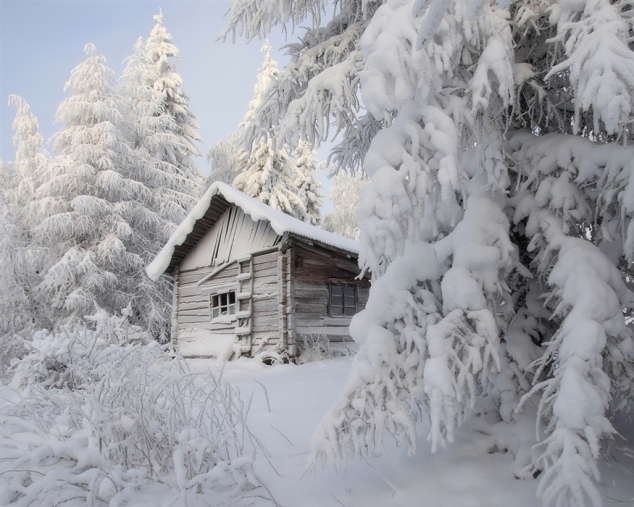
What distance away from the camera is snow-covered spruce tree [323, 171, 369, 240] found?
2878 cm

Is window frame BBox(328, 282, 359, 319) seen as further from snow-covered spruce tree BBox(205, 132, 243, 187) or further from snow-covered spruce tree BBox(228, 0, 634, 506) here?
snow-covered spruce tree BBox(205, 132, 243, 187)

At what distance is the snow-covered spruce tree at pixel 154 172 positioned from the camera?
55.9 feet

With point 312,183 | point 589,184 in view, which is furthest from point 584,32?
point 312,183

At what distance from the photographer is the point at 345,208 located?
1146 inches

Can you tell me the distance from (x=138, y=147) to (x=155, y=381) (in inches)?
711

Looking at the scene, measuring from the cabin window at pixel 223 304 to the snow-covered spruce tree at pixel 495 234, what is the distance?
9.17 meters

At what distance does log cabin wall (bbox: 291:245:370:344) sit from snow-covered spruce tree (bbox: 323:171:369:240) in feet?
53.3

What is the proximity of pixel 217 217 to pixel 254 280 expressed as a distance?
8.52 ft

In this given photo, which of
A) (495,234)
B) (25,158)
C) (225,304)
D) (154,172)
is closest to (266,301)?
(225,304)

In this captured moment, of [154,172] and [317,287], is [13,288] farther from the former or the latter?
[317,287]

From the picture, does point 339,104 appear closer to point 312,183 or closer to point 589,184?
point 589,184

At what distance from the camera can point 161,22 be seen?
22.5 m

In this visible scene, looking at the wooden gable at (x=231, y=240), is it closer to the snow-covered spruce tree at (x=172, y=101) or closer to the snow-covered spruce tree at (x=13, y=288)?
the snow-covered spruce tree at (x=13, y=288)

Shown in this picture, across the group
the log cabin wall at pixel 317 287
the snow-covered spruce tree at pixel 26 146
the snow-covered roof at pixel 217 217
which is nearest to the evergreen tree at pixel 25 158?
the snow-covered spruce tree at pixel 26 146
